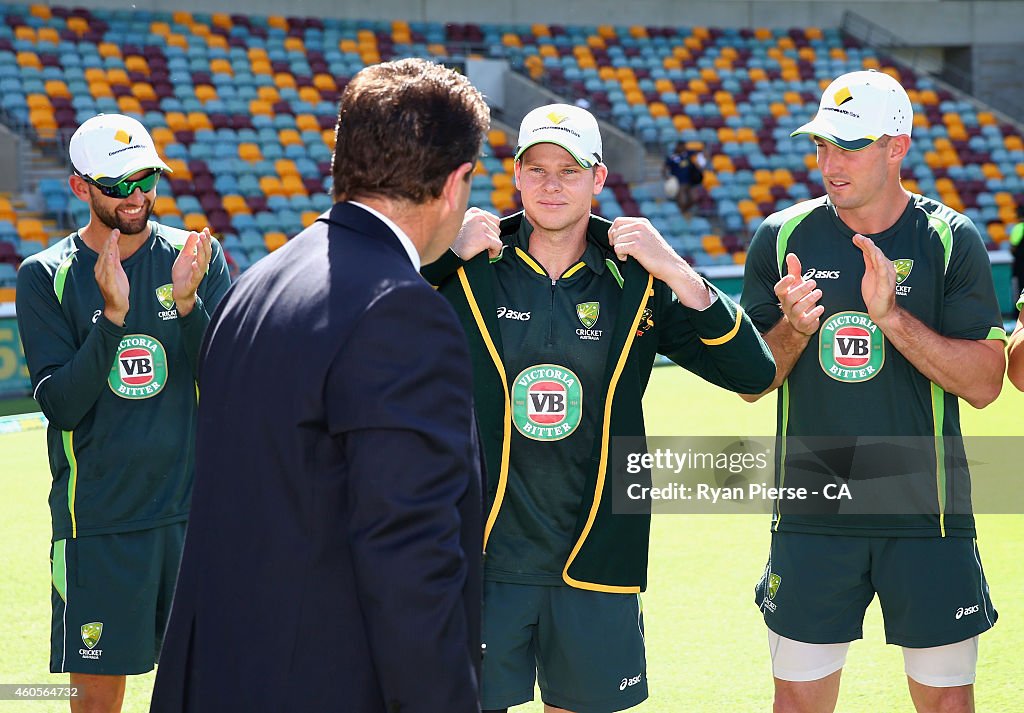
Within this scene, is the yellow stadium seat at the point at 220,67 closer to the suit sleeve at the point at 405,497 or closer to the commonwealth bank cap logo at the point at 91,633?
the commonwealth bank cap logo at the point at 91,633

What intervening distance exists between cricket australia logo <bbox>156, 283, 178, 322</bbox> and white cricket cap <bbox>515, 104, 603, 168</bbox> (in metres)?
1.43

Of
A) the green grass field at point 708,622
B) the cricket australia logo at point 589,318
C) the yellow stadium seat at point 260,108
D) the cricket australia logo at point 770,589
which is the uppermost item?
the yellow stadium seat at point 260,108

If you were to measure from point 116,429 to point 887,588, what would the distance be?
2568 millimetres

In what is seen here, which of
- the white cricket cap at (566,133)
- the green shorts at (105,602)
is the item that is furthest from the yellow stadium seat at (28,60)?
the white cricket cap at (566,133)

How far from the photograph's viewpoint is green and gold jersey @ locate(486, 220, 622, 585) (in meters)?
3.46

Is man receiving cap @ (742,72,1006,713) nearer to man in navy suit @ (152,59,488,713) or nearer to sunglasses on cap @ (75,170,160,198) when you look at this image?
man in navy suit @ (152,59,488,713)

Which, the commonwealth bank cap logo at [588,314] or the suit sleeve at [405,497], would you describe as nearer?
the suit sleeve at [405,497]

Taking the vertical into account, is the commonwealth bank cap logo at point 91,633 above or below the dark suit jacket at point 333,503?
below

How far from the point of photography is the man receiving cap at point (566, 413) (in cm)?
344

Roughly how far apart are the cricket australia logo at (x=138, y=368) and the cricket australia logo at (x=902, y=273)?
8.02 ft

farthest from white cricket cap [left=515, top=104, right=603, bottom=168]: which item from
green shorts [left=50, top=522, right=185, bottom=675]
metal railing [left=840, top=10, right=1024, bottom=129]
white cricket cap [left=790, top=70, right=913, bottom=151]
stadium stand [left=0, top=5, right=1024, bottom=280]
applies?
metal railing [left=840, top=10, right=1024, bottom=129]

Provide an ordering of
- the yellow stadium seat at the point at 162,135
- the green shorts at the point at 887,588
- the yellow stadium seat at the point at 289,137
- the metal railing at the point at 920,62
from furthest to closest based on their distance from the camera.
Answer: the metal railing at the point at 920,62 → the yellow stadium seat at the point at 289,137 → the yellow stadium seat at the point at 162,135 → the green shorts at the point at 887,588

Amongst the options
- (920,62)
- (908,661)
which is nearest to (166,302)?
(908,661)

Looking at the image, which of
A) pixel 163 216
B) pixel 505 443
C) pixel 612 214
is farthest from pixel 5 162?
pixel 505 443
